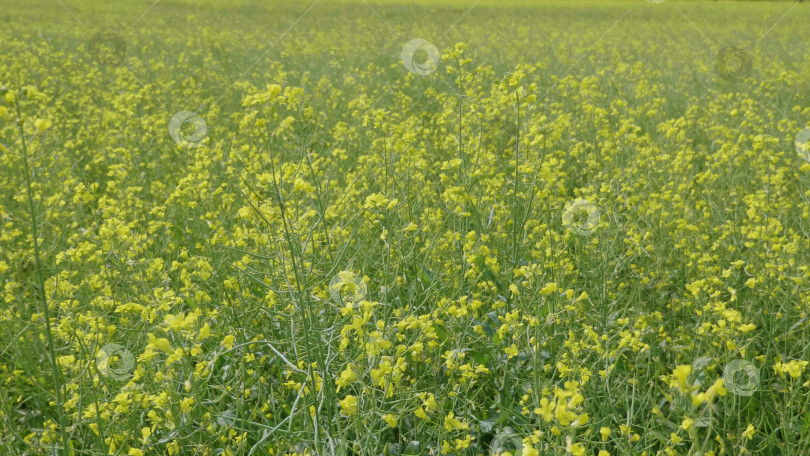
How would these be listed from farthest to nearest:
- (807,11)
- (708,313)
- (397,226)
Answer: (807,11)
(397,226)
(708,313)

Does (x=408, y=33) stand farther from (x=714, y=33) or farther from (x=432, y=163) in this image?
(x=432, y=163)

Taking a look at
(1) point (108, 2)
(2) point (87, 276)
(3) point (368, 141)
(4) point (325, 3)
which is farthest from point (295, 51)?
(1) point (108, 2)

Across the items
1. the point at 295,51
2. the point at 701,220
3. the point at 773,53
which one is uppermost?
the point at 295,51

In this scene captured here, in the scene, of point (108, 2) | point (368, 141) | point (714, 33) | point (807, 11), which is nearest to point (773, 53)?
point (714, 33)

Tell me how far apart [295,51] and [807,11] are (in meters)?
15.3

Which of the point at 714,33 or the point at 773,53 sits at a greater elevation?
the point at 714,33

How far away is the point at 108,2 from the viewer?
846 inches

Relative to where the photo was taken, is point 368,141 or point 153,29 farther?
point 153,29

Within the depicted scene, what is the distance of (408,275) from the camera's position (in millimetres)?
3117

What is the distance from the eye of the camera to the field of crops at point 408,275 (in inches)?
76.5

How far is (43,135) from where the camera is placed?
4812 mm

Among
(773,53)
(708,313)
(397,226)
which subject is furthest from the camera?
(773,53)

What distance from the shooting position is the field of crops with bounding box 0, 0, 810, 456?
194 centimetres

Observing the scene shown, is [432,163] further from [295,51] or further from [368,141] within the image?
[295,51]
